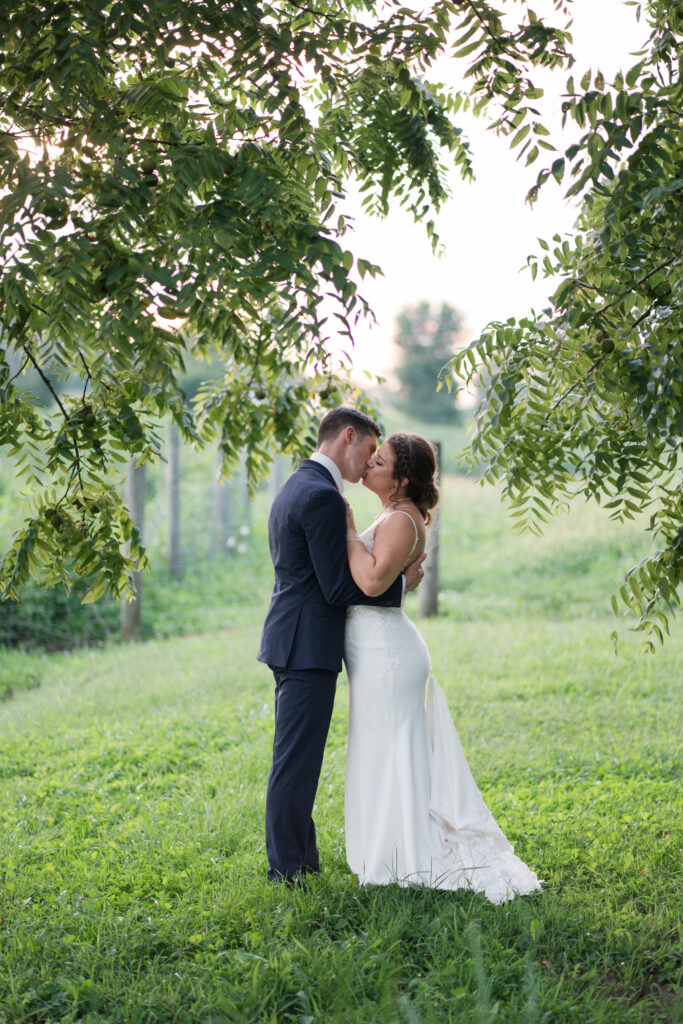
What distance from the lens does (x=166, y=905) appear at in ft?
14.4

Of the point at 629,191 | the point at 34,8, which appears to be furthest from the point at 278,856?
the point at 34,8

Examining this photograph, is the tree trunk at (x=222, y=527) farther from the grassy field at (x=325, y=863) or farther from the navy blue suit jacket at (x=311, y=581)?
the navy blue suit jacket at (x=311, y=581)

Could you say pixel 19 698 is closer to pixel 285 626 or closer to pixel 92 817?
pixel 92 817

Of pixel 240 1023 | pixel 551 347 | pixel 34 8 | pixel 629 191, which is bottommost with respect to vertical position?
pixel 240 1023

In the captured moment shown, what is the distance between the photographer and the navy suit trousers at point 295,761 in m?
4.56

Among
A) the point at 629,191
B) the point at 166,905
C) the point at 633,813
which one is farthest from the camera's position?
the point at 633,813

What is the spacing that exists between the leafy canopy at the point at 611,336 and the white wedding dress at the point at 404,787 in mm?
875

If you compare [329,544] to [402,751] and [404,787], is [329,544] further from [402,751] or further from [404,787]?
[404,787]

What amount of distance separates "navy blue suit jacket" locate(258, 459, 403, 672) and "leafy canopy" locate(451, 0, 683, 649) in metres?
0.81

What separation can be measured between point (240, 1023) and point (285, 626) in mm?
1832

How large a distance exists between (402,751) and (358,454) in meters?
1.58

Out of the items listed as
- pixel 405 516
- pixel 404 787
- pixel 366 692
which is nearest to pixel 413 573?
pixel 405 516

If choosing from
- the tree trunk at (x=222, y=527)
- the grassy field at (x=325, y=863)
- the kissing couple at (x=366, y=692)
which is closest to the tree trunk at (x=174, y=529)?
the tree trunk at (x=222, y=527)

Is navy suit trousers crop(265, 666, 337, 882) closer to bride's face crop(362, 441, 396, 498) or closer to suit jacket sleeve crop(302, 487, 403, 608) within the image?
suit jacket sleeve crop(302, 487, 403, 608)
